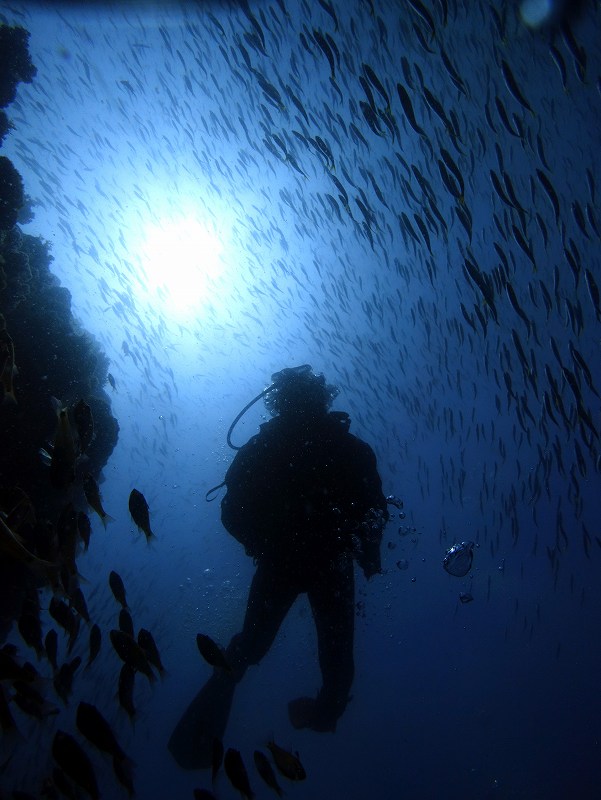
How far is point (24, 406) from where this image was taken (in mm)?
7020

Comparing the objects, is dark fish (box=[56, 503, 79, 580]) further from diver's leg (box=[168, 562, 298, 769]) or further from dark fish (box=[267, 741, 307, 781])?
diver's leg (box=[168, 562, 298, 769])

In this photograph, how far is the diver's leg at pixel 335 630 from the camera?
6203mm

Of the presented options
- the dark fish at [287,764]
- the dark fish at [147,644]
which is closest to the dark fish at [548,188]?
the dark fish at [147,644]

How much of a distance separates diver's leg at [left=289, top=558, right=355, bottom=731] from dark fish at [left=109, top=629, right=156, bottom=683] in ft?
9.14

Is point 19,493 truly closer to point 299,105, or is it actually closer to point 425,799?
point 299,105

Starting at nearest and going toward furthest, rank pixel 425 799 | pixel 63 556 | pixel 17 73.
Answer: pixel 63 556 < pixel 17 73 < pixel 425 799

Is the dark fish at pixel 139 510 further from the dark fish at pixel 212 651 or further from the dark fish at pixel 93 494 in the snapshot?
the dark fish at pixel 212 651

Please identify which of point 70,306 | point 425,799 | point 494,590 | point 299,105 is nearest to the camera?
point 299,105

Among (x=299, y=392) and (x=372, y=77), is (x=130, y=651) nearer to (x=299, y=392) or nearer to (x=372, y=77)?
(x=299, y=392)

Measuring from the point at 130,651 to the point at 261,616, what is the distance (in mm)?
2869

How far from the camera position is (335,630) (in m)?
6.21

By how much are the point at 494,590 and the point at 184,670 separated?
1626 inches

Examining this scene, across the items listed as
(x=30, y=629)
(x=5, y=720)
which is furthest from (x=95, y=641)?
(x=5, y=720)

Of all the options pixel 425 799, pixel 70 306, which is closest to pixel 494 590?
pixel 425 799
